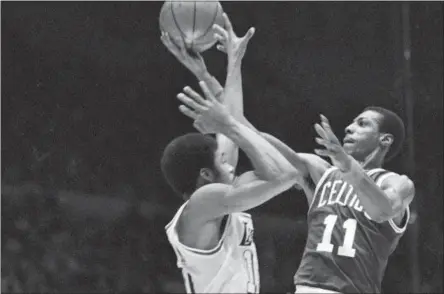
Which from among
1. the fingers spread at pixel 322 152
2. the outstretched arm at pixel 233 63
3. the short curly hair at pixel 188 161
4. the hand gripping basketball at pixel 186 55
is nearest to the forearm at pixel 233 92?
the outstretched arm at pixel 233 63

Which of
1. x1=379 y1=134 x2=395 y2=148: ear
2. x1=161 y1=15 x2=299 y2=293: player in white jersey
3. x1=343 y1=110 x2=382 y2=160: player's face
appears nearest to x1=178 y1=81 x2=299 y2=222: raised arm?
x1=161 y1=15 x2=299 y2=293: player in white jersey

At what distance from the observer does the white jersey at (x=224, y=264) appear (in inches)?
158

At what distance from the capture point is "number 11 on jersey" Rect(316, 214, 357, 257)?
4.60m

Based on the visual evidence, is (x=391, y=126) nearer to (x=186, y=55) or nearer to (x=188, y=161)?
(x=186, y=55)

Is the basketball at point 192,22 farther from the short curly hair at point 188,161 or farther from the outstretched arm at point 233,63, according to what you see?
the short curly hair at point 188,161

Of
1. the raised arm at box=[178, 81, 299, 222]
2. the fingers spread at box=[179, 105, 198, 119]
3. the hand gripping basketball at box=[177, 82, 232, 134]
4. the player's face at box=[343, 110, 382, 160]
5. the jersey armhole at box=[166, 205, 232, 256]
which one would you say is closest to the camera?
the fingers spread at box=[179, 105, 198, 119]

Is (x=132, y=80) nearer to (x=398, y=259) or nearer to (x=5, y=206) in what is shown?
(x=5, y=206)

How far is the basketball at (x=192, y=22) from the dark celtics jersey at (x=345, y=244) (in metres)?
1.07

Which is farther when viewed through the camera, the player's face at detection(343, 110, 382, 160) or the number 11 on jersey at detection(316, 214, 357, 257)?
the player's face at detection(343, 110, 382, 160)

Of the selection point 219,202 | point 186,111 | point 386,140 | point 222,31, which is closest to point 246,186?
point 219,202

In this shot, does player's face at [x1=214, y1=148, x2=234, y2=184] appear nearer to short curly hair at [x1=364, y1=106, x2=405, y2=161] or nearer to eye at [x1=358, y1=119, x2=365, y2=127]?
eye at [x1=358, y1=119, x2=365, y2=127]

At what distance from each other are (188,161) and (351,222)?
97 centimetres

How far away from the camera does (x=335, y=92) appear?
7621 mm

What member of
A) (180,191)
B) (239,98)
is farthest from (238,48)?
(180,191)
